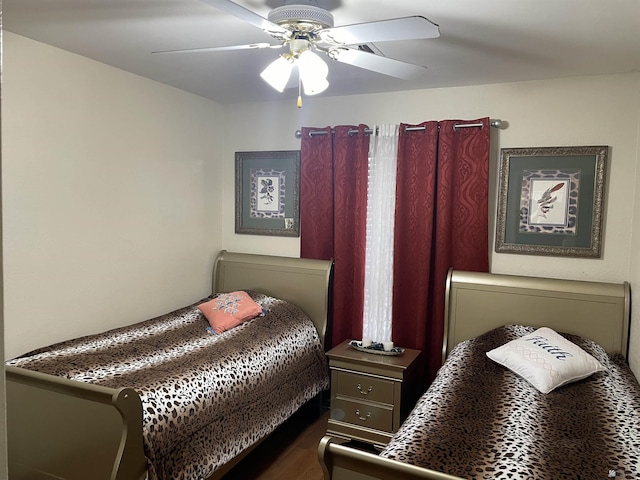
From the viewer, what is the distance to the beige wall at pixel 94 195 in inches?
106

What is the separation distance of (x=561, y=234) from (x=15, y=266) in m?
3.29

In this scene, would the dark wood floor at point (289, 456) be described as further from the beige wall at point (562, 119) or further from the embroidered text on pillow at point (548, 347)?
the beige wall at point (562, 119)

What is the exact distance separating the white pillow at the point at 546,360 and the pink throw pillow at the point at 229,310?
164 centimetres

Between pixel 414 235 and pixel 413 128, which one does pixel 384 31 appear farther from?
pixel 414 235

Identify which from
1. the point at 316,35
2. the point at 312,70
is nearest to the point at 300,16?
the point at 316,35

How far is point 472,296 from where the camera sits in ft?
11.1

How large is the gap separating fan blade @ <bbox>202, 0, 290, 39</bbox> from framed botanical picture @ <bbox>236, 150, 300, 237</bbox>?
81.1 inches

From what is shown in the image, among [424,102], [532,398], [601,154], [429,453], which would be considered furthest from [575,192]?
[429,453]

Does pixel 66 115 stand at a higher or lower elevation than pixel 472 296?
higher

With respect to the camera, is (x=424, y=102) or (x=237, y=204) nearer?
(x=424, y=102)

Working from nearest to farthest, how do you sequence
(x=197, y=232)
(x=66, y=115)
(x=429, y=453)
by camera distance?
(x=429, y=453) < (x=66, y=115) < (x=197, y=232)

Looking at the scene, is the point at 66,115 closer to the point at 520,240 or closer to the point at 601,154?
the point at 520,240

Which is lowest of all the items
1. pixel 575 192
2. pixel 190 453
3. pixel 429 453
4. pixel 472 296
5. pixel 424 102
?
pixel 190 453

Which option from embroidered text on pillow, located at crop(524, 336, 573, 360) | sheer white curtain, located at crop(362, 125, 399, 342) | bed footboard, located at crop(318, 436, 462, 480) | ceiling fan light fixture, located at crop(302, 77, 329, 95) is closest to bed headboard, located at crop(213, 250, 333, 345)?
sheer white curtain, located at crop(362, 125, 399, 342)
